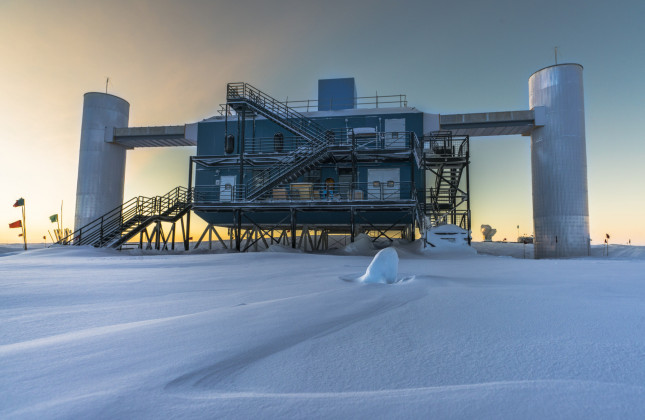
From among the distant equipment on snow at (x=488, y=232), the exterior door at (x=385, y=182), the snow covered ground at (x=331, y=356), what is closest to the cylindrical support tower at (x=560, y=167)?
the exterior door at (x=385, y=182)

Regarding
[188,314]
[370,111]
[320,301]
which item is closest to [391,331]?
[320,301]

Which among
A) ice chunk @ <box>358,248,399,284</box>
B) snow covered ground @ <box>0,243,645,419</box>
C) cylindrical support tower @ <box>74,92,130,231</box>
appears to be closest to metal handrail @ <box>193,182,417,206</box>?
cylindrical support tower @ <box>74,92,130,231</box>

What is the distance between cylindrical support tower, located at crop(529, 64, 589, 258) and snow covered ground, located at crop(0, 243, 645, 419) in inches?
802

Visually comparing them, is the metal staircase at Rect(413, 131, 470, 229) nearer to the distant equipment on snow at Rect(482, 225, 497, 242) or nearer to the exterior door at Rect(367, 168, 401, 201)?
the exterior door at Rect(367, 168, 401, 201)

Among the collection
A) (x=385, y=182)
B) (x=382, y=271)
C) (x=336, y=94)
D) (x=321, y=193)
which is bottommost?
(x=382, y=271)

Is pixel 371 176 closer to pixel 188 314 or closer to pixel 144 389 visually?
pixel 188 314

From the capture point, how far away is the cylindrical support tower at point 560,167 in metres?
21.3

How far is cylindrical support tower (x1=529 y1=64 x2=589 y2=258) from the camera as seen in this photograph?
21.3 metres

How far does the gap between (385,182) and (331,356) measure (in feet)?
70.0

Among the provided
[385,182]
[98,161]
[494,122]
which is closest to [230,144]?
[98,161]

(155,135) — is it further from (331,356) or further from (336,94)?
(331,356)

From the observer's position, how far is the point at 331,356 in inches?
84.2

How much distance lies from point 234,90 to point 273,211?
A: 7.05m

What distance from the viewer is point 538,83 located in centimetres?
2273
